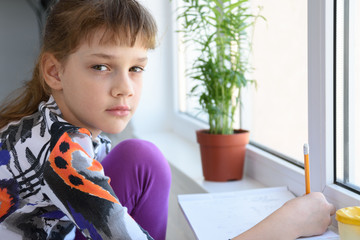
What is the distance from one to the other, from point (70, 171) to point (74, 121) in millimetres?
206

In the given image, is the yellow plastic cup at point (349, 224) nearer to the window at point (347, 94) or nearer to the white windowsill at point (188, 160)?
the window at point (347, 94)

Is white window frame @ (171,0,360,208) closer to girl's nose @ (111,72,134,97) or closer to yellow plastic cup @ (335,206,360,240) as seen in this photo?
yellow plastic cup @ (335,206,360,240)

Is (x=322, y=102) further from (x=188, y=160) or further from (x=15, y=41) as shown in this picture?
(x=15, y=41)

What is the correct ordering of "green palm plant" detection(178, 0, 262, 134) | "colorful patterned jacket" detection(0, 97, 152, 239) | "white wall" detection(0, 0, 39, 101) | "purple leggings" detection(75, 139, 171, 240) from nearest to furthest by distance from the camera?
"colorful patterned jacket" detection(0, 97, 152, 239) → "purple leggings" detection(75, 139, 171, 240) → "green palm plant" detection(178, 0, 262, 134) → "white wall" detection(0, 0, 39, 101)

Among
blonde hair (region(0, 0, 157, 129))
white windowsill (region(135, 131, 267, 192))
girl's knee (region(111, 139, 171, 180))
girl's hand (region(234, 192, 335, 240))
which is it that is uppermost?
blonde hair (region(0, 0, 157, 129))

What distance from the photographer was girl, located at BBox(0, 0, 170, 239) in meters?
0.83

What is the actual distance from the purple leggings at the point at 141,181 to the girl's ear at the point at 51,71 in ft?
0.80

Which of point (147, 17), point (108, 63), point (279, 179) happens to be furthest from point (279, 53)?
point (108, 63)

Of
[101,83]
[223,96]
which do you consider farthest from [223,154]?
[101,83]

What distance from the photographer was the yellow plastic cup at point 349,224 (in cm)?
72

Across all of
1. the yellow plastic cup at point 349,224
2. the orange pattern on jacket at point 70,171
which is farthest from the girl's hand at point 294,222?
the orange pattern on jacket at point 70,171

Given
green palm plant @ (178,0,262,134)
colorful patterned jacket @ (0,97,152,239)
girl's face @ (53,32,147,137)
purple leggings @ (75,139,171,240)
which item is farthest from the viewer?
green palm plant @ (178,0,262,134)

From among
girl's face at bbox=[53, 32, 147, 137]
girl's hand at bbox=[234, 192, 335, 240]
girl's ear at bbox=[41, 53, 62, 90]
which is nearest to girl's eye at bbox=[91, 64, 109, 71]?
girl's face at bbox=[53, 32, 147, 137]

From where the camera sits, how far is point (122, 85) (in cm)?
94
